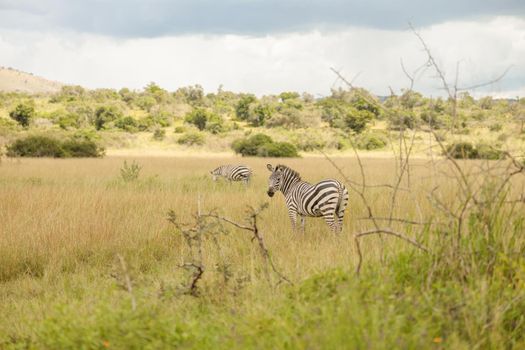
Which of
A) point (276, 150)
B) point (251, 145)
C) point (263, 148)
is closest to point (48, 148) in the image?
point (251, 145)

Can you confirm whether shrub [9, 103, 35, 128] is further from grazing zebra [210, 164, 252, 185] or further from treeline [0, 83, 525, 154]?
grazing zebra [210, 164, 252, 185]

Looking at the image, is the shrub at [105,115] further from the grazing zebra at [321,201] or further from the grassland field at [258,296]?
the grassland field at [258,296]

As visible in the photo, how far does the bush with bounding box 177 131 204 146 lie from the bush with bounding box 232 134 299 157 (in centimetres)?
635

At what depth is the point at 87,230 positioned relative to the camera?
27.5 ft

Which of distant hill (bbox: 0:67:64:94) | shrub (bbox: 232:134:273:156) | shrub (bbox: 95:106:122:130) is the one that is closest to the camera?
shrub (bbox: 232:134:273:156)

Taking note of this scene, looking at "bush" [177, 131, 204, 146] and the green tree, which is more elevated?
the green tree

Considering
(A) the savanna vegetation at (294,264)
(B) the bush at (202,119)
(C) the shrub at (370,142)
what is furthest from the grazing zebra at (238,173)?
(B) the bush at (202,119)

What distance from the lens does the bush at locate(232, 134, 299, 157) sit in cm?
3250

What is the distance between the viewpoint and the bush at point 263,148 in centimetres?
3250

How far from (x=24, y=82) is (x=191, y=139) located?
102893 millimetres

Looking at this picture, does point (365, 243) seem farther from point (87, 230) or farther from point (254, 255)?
point (87, 230)

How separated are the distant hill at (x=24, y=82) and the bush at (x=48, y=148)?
98469 millimetres

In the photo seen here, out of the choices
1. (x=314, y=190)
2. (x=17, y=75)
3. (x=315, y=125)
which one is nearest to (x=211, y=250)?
(x=314, y=190)

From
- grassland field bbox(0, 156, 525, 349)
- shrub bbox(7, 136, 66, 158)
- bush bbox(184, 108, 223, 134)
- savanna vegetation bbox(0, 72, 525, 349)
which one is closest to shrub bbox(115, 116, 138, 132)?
bush bbox(184, 108, 223, 134)
